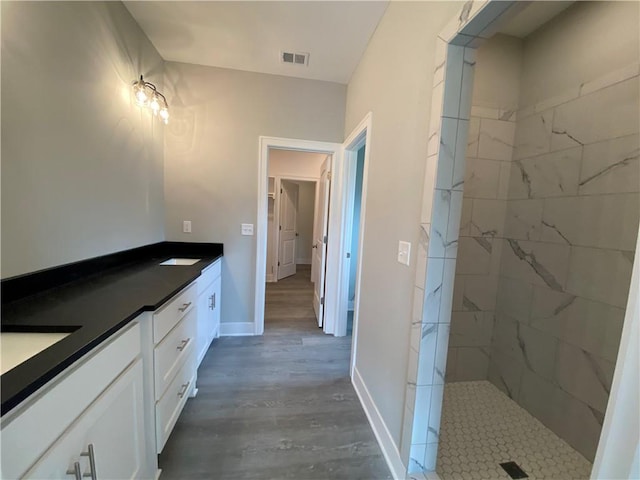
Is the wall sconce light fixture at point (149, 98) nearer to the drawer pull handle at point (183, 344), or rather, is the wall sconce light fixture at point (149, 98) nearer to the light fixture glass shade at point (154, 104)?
the light fixture glass shade at point (154, 104)

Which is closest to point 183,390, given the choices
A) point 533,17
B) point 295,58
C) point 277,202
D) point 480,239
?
point 480,239

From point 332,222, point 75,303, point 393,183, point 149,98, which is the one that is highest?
point 149,98

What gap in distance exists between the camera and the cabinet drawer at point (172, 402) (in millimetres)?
1217

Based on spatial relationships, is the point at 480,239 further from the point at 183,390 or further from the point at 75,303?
the point at 75,303

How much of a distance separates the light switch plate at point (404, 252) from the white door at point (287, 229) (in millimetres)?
3749

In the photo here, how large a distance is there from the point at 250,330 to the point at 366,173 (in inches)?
80.3

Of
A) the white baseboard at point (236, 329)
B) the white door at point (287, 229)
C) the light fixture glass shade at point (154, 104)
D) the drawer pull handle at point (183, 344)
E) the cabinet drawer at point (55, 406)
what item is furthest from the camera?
the white door at point (287, 229)

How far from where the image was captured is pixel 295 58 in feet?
7.39

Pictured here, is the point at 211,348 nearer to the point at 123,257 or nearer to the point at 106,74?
the point at 123,257

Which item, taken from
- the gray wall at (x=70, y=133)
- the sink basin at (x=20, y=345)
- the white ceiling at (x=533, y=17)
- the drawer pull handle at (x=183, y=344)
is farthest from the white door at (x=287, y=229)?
the sink basin at (x=20, y=345)

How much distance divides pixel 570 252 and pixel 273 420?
214 cm

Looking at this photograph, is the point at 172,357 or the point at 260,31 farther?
the point at 260,31

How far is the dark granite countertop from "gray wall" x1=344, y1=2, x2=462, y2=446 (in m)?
1.17

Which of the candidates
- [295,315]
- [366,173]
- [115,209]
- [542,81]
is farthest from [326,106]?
[295,315]
